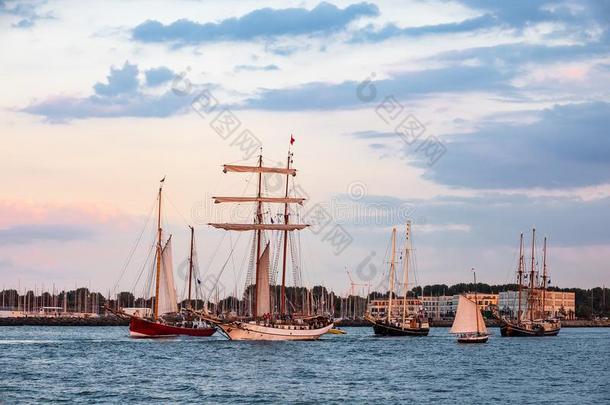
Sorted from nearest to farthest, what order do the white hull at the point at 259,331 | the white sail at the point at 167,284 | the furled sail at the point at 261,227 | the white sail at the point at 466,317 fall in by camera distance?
1. the white hull at the point at 259,331
2. the furled sail at the point at 261,227
3. the white sail at the point at 466,317
4. the white sail at the point at 167,284

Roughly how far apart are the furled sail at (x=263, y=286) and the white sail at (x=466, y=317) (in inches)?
914

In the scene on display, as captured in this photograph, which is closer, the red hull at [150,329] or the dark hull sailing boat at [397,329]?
the red hull at [150,329]

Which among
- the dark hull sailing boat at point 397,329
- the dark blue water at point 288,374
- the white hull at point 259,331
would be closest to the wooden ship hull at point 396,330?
the dark hull sailing boat at point 397,329

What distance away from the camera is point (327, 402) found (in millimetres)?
61156

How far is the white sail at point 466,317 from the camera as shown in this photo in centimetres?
12438

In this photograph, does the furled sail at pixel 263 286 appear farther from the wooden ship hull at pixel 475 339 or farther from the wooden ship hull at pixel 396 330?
the wooden ship hull at pixel 396 330

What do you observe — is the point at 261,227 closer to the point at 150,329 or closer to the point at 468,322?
the point at 150,329

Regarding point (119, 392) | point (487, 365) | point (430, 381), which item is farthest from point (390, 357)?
point (119, 392)

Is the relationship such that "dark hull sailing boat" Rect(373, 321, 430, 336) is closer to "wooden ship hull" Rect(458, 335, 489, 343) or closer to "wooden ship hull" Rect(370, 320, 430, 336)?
"wooden ship hull" Rect(370, 320, 430, 336)

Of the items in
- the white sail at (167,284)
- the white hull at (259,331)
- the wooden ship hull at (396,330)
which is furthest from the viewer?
the wooden ship hull at (396,330)

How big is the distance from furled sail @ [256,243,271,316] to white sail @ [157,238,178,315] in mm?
16326

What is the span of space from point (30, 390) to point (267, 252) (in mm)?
54065

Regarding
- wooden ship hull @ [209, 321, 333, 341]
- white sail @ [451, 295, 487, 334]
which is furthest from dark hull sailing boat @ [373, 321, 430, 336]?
wooden ship hull @ [209, 321, 333, 341]

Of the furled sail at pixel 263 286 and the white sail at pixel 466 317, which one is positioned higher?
the furled sail at pixel 263 286
